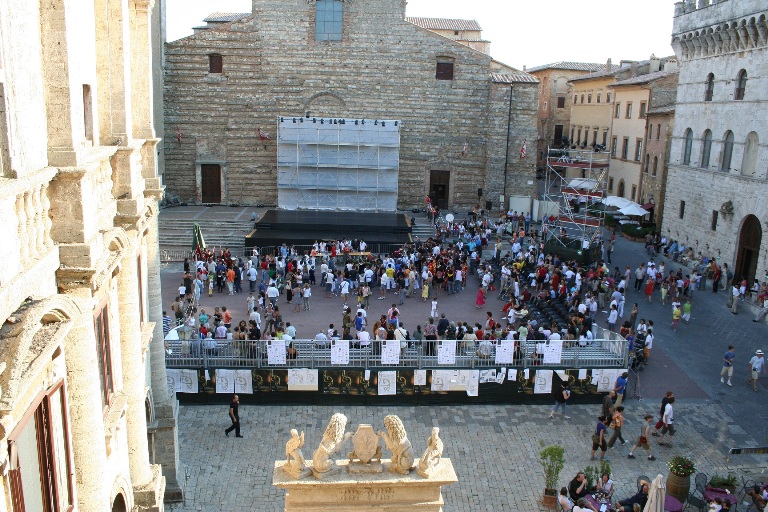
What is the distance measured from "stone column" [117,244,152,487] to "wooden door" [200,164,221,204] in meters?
34.2

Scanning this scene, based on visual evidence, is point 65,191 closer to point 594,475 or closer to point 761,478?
point 594,475

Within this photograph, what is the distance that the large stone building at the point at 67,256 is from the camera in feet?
16.2

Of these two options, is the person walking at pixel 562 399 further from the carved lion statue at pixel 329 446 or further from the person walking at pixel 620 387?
the carved lion statue at pixel 329 446

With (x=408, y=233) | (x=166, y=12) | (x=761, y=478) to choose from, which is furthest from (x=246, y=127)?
(x=761, y=478)

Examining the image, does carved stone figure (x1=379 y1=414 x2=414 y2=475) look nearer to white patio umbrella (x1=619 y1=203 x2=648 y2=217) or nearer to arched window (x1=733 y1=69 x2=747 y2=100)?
arched window (x1=733 y1=69 x2=747 y2=100)

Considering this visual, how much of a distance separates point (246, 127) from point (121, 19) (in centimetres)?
3446

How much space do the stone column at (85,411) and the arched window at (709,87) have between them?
Answer: 34.5 metres

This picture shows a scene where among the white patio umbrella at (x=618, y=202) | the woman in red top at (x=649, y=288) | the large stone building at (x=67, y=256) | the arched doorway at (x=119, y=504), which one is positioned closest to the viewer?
the large stone building at (x=67, y=256)

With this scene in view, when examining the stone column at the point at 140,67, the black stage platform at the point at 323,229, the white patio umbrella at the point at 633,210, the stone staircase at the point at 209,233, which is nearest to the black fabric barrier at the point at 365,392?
the stone column at the point at 140,67

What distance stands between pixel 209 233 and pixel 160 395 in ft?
77.4

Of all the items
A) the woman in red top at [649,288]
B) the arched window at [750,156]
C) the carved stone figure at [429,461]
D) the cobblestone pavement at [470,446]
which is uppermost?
the arched window at [750,156]

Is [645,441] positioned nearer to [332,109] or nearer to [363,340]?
[363,340]

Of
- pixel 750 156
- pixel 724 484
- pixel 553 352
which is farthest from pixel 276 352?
pixel 750 156

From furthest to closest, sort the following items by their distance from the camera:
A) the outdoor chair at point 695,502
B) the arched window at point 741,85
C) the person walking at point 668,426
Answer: the arched window at point 741,85 → the person walking at point 668,426 → the outdoor chair at point 695,502
